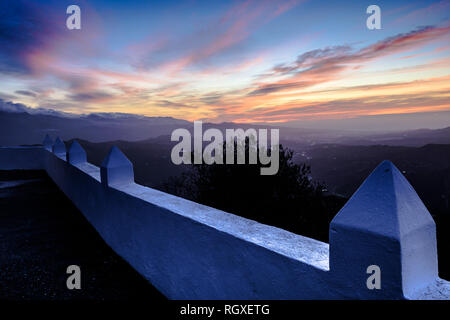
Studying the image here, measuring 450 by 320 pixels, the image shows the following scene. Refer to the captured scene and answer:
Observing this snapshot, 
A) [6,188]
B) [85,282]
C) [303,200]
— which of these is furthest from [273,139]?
[6,188]

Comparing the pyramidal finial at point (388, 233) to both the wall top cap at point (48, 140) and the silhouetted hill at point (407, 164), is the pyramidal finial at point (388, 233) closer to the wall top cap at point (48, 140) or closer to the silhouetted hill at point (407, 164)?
the wall top cap at point (48, 140)

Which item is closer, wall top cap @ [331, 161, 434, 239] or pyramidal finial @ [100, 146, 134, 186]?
wall top cap @ [331, 161, 434, 239]

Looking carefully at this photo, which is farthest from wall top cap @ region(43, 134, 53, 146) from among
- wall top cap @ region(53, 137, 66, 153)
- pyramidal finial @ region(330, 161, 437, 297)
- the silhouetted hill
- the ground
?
the silhouetted hill

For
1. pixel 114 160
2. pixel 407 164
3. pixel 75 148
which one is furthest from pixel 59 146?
pixel 407 164

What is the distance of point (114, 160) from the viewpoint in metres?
4.31

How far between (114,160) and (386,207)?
13.0 feet

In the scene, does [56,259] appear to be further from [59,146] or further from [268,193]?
[59,146]

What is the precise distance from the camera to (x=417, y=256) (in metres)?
1.34

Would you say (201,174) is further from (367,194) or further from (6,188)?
(367,194)

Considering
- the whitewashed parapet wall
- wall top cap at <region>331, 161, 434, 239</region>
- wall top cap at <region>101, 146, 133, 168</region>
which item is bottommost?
the whitewashed parapet wall

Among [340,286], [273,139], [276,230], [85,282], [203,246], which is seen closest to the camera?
[340,286]

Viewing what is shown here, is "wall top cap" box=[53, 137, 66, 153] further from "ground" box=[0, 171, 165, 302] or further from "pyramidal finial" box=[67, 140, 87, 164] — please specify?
"pyramidal finial" box=[67, 140, 87, 164]

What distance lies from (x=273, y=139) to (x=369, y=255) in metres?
8.97

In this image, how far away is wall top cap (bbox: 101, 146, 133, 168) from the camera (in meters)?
4.28
